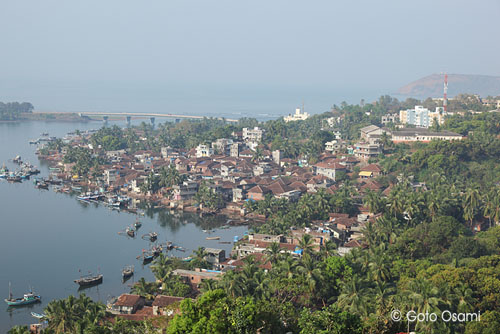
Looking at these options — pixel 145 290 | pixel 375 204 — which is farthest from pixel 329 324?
pixel 375 204

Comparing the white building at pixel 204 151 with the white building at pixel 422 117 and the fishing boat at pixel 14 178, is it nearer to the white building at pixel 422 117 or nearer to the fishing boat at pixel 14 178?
the fishing boat at pixel 14 178

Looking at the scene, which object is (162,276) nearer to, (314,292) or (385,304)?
(314,292)

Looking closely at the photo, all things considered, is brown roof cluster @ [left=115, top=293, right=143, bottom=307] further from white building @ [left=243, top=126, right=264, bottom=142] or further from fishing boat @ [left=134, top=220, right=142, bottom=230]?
white building @ [left=243, top=126, right=264, bottom=142]

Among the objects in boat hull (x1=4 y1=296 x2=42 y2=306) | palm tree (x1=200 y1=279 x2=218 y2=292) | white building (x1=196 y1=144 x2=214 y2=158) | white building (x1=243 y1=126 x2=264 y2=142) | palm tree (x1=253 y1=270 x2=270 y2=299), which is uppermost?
white building (x1=243 y1=126 x2=264 y2=142)

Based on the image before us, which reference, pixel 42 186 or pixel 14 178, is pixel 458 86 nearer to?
pixel 14 178

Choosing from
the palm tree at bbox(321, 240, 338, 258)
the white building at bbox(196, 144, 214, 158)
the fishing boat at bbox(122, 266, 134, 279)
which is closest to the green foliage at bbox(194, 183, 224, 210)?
the fishing boat at bbox(122, 266, 134, 279)

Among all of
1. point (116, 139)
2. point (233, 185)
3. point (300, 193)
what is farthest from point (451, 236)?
point (116, 139)
